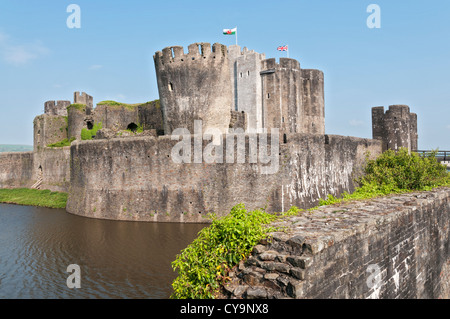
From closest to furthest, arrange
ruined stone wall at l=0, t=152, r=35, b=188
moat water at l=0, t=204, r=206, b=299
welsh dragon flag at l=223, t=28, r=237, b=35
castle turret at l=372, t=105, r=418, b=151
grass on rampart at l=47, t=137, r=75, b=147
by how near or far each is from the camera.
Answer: moat water at l=0, t=204, r=206, b=299 → castle turret at l=372, t=105, r=418, b=151 → grass on rampart at l=47, t=137, r=75, b=147 → welsh dragon flag at l=223, t=28, r=237, b=35 → ruined stone wall at l=0, t=152, r=35, b=188

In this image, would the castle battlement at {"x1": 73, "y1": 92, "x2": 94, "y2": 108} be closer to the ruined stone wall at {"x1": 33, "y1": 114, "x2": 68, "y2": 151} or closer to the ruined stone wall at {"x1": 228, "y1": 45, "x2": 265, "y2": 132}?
the ruined stone wall at {"x1": 33, "y1": 114, "x2": 68, "y2": 151}

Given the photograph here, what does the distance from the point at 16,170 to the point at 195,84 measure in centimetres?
2297

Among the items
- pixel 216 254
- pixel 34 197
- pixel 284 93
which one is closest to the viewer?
pixel 216 254

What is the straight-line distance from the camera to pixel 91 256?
10.6m

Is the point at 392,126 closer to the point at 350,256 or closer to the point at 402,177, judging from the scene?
the point at 402,177

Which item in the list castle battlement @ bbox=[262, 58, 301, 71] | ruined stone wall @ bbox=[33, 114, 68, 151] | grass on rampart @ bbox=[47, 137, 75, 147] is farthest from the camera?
ruined stone wall @ bbox=[33, 114, 68, 151]

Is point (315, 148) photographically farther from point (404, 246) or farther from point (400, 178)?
point (404, 246)

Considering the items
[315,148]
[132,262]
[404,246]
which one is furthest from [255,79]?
[404,246]

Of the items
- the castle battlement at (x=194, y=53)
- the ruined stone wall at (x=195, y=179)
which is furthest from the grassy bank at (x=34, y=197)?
the castle battlement at (x=194, y=53)

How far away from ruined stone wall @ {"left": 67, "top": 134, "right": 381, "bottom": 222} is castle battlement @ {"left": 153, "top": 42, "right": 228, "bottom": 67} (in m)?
4.35

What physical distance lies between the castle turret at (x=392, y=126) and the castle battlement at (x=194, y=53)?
1310 cm

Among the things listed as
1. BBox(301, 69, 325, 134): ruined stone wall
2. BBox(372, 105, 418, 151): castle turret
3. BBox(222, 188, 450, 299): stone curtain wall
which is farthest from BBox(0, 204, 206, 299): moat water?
BBox(301, 69, 325, 134): ruined stone wall

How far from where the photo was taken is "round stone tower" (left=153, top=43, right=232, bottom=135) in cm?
1681

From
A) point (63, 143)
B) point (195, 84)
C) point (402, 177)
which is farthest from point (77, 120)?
point (402, 177)
